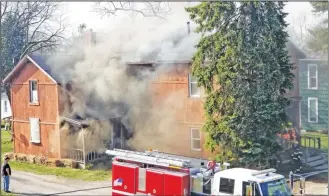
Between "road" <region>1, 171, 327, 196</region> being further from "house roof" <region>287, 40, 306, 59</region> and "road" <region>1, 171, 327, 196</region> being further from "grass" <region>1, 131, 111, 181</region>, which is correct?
"house roof" <region>287, 40, 306, 59</region>

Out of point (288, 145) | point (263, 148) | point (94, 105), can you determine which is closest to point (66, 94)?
point (94, 105)

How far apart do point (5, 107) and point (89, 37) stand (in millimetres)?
3649

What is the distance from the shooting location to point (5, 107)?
14320mm

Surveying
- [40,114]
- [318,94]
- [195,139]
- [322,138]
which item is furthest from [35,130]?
[318,94]

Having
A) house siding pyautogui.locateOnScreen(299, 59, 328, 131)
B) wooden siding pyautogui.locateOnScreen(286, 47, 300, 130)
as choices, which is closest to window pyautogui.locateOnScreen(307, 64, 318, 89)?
house siding pyautogui.locateOnScreen(299, 59, 328, 131)

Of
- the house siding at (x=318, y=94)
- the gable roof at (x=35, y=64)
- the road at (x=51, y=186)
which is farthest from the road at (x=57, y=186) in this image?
the gable roof at (x=35, y=64)

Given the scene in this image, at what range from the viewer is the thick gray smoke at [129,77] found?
14.7 meters

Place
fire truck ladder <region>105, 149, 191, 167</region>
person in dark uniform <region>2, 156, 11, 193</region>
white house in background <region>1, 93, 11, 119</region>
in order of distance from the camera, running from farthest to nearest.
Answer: white house in background <region>1, 93, 11, 119</region> < person in dark uniform <region>2, 156, 11, 193</region> < fire truck ladder <region>105, 149, 191, 167</region>

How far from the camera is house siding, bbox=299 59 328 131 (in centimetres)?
1377

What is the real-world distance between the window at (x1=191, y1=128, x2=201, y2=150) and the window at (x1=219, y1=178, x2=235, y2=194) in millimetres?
4883

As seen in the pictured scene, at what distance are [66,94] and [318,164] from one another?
8.70 meters

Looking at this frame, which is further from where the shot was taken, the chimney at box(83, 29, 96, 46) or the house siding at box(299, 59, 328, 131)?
the chimney at box(83, 29, 96, 46)

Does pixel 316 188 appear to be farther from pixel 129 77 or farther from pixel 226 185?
pixel 129 77

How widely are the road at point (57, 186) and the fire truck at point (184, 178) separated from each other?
1.79 meters
